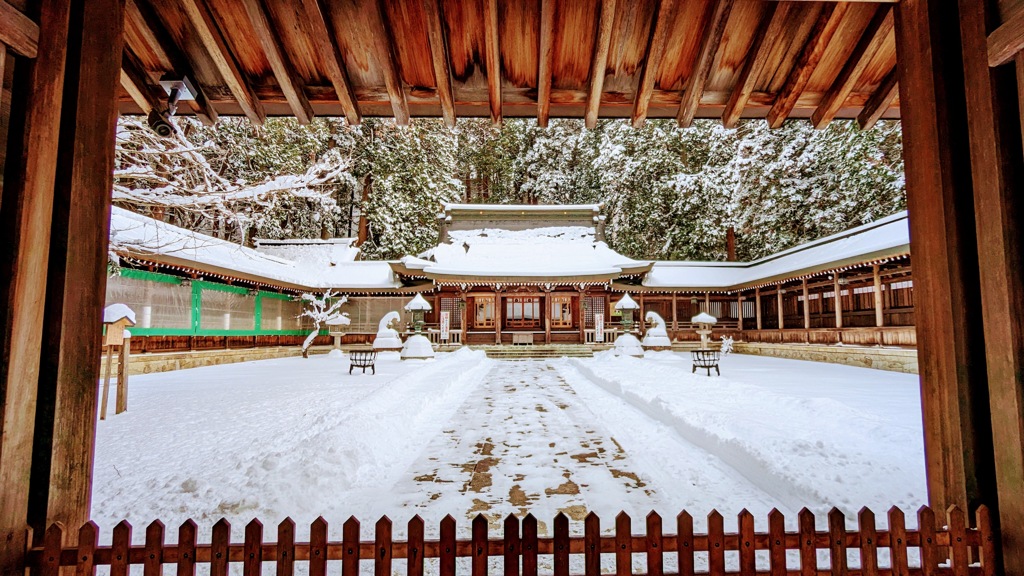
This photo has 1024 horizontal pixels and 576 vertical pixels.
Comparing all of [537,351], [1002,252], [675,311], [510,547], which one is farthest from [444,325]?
[1002,252]

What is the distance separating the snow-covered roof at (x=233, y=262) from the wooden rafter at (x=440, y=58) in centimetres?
570

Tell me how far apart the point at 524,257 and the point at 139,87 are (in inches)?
786

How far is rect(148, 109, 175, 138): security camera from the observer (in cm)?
327

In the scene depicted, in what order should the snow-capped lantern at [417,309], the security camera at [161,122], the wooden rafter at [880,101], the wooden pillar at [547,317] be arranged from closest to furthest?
1. the wooden rafter at [880,101]
2. the security camera at [161,122]
3. the snow-capped lantern at [417,309]
4. the wooden pillar at [547,317]

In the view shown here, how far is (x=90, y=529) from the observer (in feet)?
5.82

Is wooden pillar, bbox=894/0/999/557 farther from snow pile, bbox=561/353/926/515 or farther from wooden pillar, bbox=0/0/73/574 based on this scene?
wooden pillar, bbox=0/0/73/574

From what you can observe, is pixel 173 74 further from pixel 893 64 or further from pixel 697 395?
pixel 697 395

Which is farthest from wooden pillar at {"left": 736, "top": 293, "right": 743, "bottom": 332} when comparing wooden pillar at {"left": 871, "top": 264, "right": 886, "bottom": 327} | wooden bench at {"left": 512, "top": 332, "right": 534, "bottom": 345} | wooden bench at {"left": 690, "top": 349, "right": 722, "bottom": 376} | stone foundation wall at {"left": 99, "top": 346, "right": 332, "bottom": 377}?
stone foundation wall at {"left": 99, "top": 346, "right": 332, "bottom": 377}

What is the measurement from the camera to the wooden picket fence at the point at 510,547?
1.76 metres

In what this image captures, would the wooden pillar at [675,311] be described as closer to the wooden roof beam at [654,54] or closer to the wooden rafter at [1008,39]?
the wooden roof beam at [654,54]

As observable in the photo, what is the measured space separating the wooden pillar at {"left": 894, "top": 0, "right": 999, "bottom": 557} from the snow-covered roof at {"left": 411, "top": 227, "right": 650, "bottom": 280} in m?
17.1

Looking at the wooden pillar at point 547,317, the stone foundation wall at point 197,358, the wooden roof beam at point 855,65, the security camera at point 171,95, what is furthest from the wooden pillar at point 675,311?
the security camera at point 171,95

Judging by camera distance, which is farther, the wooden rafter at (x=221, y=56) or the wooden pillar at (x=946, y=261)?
the wooden rafter at (x=221, y=56)

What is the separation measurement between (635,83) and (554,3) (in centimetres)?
87
